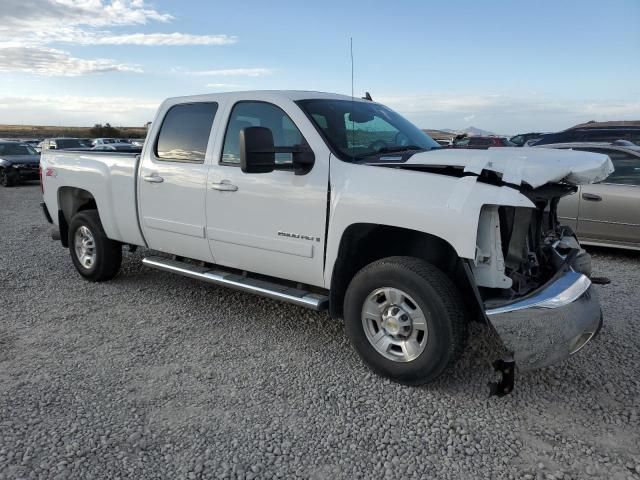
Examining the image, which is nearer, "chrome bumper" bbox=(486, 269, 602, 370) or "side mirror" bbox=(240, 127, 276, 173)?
"chrome bumper" bbox=(486, 269, 602, 370)

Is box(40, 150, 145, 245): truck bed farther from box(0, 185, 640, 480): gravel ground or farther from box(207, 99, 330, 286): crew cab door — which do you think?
box(207, 99, 330, 286): crew cab door

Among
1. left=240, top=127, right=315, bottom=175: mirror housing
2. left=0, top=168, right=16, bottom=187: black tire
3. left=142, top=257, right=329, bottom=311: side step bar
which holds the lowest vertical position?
left=0, top=168, right=16, bottom=187: black tire

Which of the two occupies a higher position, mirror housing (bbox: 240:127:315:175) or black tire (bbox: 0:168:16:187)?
mirror housing (bbox: 240:127:315:175)

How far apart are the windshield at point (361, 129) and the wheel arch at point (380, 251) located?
589mm

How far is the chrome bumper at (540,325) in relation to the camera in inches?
126

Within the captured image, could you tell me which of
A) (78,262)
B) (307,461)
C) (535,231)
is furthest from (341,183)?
(78,262)

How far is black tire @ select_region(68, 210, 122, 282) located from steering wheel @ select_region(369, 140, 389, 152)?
10.5 ft

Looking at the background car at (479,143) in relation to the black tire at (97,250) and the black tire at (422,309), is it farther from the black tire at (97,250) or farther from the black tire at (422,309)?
the black tire at (97,250)

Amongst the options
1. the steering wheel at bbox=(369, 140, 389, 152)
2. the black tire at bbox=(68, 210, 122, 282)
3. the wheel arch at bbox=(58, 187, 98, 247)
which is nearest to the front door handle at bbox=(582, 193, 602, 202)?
the steering wheel at bbox=(369, 140, 389, 152)

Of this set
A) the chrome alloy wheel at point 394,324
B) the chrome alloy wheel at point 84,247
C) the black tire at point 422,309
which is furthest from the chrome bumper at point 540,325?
the chrome alloy wheel at point 84,247

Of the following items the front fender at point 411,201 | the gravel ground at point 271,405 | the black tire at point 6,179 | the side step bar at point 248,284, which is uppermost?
the front fender at point 411,201

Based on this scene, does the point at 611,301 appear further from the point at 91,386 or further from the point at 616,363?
the point at 91,386

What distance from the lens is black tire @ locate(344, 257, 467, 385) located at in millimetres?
3395

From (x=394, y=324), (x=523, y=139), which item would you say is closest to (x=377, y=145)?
(x=394, y=324)
